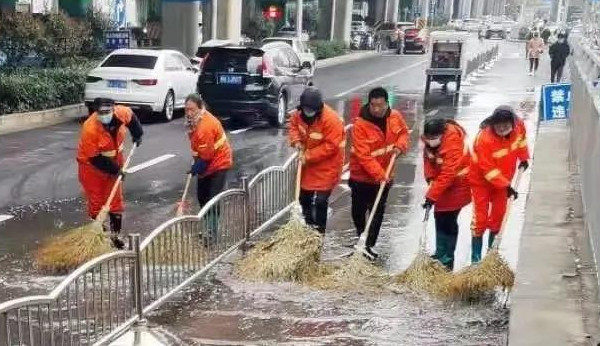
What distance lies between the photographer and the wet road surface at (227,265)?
5680 mm

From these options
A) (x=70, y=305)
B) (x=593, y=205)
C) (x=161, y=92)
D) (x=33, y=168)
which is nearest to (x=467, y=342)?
(x=593, y=205)

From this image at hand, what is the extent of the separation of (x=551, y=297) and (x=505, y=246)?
282cm

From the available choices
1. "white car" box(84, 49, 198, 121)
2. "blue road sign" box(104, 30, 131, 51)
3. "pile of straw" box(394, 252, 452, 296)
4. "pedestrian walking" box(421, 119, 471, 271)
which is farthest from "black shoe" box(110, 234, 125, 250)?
"blue road sign" box(104, 30, 131, 51)

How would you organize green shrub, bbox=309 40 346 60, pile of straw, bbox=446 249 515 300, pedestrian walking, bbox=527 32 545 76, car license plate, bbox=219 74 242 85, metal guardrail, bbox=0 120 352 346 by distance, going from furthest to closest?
1. green shrub, bbox=309 40 346 60
2. pedestrian walking, bbox=527 32 545 76
3. car license plate, bbox=219 74 242 85
4. pile of straw, bbox=446 249 515 300
5. metal guardrail, bbox=0 120 352 346

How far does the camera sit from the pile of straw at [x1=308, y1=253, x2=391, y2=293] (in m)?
6.45

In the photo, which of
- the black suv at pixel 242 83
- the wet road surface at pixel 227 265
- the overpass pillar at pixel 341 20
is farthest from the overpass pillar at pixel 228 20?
the overpass pillar at pixel 341 20

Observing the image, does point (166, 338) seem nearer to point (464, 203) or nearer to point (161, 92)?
point (464, 203)

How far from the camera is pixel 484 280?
6.01 meters

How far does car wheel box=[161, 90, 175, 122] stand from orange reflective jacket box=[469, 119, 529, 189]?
1169cm

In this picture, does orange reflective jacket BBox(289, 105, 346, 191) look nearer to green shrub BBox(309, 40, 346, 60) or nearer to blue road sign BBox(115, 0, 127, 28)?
blue road sign BBox(115, 0, 127, 28)

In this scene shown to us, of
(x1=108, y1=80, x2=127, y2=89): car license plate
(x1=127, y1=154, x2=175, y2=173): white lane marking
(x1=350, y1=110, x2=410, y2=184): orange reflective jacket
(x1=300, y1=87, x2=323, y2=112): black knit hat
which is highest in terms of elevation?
(x1=300, y1=87, x2=323, y2=112): black knit hat

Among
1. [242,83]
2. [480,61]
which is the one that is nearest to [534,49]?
[480,61]

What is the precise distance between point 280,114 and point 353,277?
10770mm

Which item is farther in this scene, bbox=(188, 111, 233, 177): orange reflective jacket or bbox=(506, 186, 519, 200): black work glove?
bbox=(188, 111, 233, 177): orange reflective jacket
